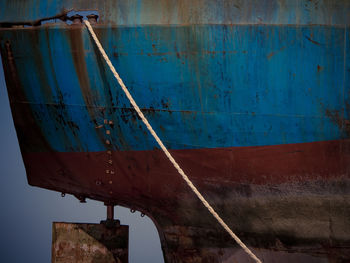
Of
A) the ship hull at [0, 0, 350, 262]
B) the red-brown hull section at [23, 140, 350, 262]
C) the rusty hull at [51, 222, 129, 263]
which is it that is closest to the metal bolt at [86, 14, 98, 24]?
the ship hull at [0, 0, 350, 262]

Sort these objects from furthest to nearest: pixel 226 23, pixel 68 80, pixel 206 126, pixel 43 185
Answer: pixel 43 185, pixel 68 80, pixel 206 126, pixel 226 23

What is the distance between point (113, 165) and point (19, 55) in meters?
1.34

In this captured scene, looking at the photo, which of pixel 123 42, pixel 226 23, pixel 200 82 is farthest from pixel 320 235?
pixel 123 42

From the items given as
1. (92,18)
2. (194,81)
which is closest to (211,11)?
(194,81)

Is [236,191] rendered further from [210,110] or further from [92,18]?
[92,18]

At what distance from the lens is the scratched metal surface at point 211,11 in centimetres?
362

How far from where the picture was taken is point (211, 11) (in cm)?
382

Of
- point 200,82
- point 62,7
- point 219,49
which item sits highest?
point 62,7

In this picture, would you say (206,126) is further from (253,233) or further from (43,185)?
(43,185)


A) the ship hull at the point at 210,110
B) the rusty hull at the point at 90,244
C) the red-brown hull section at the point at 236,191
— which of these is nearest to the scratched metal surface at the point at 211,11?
the ship hull at the point at 210,110

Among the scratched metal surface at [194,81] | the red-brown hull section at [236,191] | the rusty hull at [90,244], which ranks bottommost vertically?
the rusty hull at [90,244]

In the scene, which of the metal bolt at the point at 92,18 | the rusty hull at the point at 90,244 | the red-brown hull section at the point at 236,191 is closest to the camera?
the red-brown hull section at the point at 236,191

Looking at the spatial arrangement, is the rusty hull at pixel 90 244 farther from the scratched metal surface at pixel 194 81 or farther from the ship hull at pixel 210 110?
the scratched metal surface at pixel 194 81

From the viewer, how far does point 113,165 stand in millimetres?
4570
